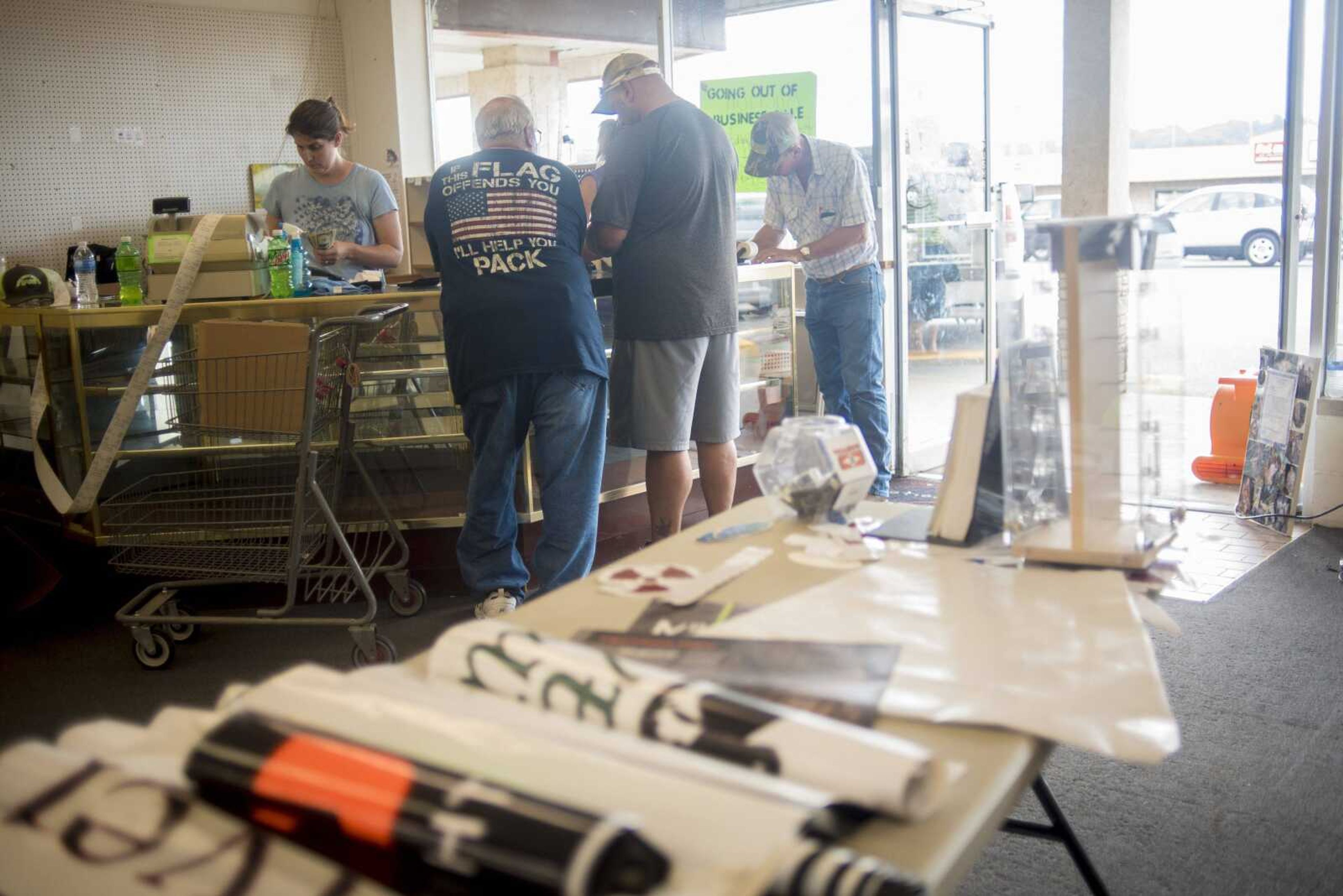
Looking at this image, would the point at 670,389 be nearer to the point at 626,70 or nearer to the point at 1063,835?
the point at 626,70

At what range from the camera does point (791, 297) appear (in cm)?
514

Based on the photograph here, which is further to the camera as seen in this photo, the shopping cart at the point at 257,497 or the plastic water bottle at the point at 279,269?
the plastic water bottle at the point at 279,269

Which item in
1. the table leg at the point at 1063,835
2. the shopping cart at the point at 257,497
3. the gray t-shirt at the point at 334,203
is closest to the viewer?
the table leg at the point at 1063,835

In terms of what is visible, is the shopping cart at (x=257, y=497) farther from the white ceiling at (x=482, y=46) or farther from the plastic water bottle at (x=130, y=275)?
the white ceiling at (x=482, y=46)

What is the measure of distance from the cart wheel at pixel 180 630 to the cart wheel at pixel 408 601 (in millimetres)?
614

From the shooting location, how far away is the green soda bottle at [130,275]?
3.95 meters

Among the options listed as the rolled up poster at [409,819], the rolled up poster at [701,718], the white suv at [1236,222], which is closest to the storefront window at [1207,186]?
the white suv at [1236,222]

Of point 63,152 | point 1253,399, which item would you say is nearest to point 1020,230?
point 1253,399

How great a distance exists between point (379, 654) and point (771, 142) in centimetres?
266

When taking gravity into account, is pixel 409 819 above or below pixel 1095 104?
below

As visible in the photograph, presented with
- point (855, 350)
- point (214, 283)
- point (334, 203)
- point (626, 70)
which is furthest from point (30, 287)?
point (855, 350)

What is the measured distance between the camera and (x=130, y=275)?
3.97 metres

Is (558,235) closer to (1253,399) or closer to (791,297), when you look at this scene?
(791,297)

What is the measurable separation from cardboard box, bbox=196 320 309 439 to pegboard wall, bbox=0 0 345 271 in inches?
113
